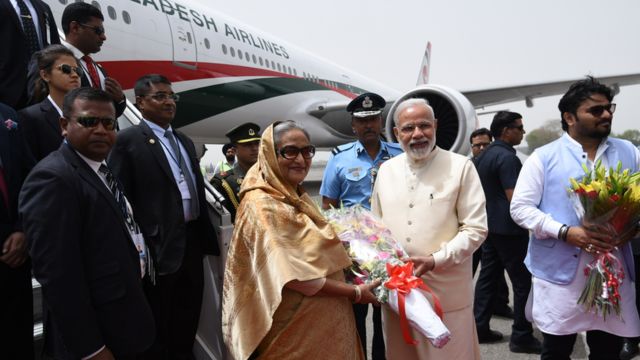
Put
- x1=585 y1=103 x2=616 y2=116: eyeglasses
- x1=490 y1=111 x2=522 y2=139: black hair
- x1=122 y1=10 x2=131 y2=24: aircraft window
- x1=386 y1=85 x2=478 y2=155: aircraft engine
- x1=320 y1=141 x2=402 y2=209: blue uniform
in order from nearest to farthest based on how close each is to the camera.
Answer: x1=585 y1=103 x2=616 y2=116: eyeglasses, x1=320 y1=141 x2=402 y2=209: blue uniform, x1=490 y1=111 x2=522 y2=139: black hair, x1=122 y1=10 x2=131 y2=24: aircraft window, x1=386 y1=85 x2=478 y2=155: aircraft engine

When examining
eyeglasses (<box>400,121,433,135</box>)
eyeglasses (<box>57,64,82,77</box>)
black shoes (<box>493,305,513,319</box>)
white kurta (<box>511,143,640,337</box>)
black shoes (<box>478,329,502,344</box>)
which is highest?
eyeglasses (<box>57,64,82,77</box>)

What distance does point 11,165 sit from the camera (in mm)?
1631

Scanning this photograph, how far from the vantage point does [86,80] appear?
2.20m

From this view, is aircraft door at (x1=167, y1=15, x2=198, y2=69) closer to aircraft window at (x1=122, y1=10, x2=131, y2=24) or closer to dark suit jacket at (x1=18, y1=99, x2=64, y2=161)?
aircraft window at (x1=122, y1=10, x2=131, y2=24)

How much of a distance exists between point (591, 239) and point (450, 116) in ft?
15.9

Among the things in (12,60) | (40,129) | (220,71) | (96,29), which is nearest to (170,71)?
(220,71)

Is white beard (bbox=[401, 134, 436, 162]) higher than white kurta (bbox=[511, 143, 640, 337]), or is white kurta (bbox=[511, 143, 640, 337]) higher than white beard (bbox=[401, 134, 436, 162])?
white beard (bbox=[401, 134, 436, 162])

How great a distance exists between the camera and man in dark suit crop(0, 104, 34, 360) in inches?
61.2

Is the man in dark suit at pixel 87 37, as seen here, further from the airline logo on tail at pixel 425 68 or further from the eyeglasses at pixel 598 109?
the airline logo on tail at pixel 425 68

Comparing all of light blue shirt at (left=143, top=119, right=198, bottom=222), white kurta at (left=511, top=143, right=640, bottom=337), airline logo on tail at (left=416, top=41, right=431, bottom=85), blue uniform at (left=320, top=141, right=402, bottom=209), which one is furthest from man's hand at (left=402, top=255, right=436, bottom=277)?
airline logo on tail at (left=416, top=41, right=431, bottom=85)

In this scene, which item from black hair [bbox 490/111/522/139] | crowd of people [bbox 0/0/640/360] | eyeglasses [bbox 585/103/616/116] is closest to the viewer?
crowd of people [bbox 0/0/640/360]

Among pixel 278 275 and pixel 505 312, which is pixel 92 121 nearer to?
pixel 278 275

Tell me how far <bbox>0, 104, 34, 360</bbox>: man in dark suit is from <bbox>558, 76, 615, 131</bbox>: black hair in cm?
232

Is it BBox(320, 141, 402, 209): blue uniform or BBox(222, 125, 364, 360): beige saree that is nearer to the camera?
BBox(222, 125, 364, 360): beige saree
